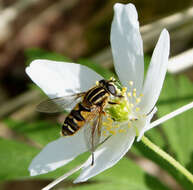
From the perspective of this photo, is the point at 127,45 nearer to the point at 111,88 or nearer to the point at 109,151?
the point at 111,88

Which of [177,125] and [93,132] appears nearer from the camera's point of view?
[93,132]

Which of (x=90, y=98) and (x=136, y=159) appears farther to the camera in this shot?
(x=136, y=159)

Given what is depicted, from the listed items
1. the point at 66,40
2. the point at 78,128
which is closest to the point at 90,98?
the point at 78,128

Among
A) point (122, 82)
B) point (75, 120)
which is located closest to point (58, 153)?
point (75, 120)

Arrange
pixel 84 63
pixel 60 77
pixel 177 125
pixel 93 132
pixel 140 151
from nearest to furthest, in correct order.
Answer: pixel 93 132 < pixel 60 77 < pixel 140 151 < pixel 177 125 < pixel 84 63

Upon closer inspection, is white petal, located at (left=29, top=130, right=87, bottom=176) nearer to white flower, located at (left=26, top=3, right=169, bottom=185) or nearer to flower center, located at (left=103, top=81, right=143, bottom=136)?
white flower, located at (left=26, top=3, right=169, bottom=185)

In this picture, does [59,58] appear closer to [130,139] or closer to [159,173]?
[130,139]
